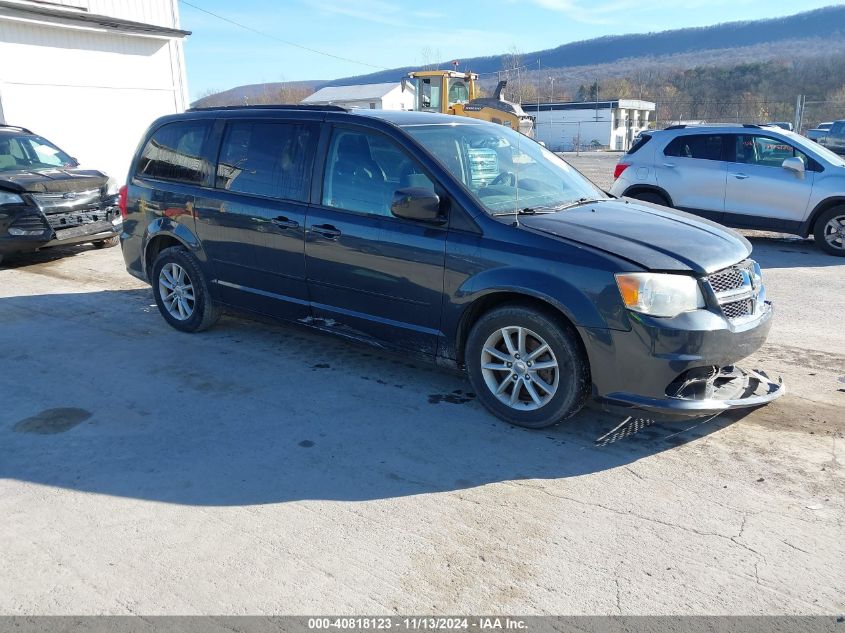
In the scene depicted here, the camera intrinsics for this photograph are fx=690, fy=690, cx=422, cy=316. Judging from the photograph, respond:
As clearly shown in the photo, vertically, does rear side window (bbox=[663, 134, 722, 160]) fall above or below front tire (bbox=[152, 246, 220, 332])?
above

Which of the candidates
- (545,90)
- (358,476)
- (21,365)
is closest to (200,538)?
(358,476)

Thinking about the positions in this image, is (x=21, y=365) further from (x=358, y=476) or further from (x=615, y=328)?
(x=615, y=328)

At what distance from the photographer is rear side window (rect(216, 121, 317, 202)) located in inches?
204

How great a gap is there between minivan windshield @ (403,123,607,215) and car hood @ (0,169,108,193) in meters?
6.80

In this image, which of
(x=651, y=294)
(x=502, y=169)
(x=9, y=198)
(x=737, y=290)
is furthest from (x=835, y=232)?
(x=9, y=198)

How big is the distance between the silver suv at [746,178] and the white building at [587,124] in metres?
42.8

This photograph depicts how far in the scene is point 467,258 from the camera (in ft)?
14.1

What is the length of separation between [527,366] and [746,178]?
736 cm

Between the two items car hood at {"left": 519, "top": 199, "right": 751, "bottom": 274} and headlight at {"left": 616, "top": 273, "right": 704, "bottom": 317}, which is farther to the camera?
car hood at {"left": 519, "top": 199, "right": 751, "bottom": 274}

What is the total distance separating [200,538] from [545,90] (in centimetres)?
11327

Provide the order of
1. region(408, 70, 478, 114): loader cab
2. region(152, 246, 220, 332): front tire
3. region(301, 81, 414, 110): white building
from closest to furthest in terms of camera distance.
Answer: region(152, 246, 220, 332): front tire, region(408, 70, 478, 114): loader cab, region(301, 81, 414, 110): white building

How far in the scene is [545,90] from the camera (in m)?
108

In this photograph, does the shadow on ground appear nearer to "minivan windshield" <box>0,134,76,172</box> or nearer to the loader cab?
"minivan windshield" <box>0,134,76,172</box>

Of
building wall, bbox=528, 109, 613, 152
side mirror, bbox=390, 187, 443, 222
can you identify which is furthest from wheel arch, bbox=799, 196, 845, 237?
building wall, bbox=528, 109, 613, 152
